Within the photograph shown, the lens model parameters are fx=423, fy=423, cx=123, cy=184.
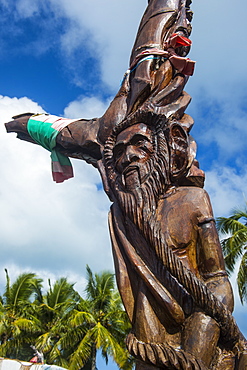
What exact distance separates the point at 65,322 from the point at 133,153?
12.3 metres

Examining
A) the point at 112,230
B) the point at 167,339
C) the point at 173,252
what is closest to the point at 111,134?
the point at 112,230

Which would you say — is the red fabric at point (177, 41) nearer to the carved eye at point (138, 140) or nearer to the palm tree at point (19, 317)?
the carved eye at point (138, 140)

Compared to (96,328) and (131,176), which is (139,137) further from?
(96,328)

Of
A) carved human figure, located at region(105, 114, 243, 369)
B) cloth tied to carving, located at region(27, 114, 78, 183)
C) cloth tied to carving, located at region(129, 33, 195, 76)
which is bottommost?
carved human figure, located at region(105, 114, 243, 369)

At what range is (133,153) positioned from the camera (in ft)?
13.9

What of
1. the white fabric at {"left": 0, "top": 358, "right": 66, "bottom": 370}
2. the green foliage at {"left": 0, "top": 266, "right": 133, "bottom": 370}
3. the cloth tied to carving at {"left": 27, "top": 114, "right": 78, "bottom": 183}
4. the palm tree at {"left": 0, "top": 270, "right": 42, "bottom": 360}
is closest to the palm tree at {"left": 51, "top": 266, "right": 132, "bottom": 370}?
the green foliage at {"left": 0, "top": 266, "right": 133, "bottom": 370}

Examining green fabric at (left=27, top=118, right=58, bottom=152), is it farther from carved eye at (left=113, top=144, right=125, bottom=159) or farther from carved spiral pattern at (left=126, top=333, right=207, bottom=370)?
carved spiral pattern at (left=126, top=333, right=207, bottom=370)

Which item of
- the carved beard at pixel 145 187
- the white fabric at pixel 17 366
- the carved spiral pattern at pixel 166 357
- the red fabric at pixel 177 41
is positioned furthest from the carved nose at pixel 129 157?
the white fabric at pixel 17 366

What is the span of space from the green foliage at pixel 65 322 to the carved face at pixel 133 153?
34.3 feet

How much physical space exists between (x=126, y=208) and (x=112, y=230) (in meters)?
0.36

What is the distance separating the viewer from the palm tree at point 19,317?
15500 mm

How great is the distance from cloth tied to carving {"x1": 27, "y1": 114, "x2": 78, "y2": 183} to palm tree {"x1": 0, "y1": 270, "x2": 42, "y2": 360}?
1142 centimetres

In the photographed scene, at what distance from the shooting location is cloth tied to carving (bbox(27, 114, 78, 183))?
18.1 feet

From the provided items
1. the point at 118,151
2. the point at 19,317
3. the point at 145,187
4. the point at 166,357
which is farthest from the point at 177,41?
the point at 19,317
